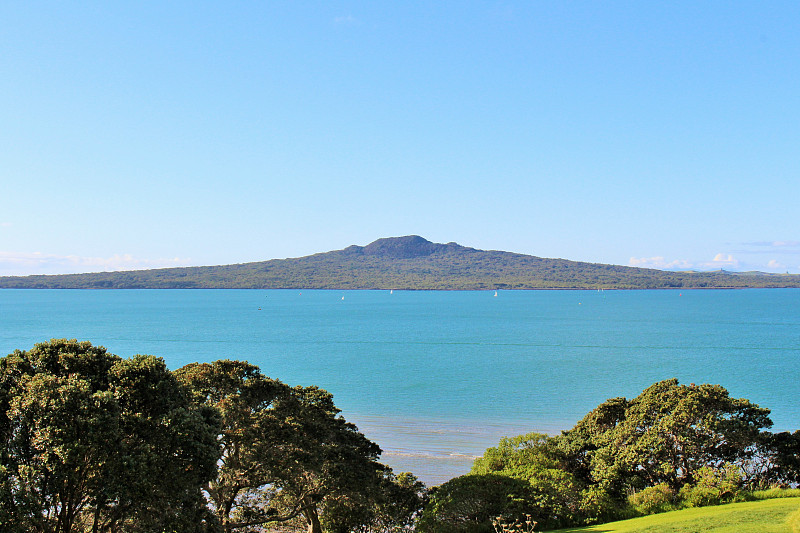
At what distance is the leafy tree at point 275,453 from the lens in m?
15.6

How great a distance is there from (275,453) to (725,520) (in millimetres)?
12281

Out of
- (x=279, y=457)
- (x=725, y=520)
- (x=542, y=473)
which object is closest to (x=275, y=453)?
(x=279, y=457)

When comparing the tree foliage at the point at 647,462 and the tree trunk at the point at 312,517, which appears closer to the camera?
the tree trunk at the point at 312,517

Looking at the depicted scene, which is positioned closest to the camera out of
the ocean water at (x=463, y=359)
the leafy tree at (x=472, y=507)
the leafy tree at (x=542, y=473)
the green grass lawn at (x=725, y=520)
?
the green grass lawn at (x=725, y=520)

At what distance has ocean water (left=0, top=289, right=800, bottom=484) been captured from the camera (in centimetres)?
3516

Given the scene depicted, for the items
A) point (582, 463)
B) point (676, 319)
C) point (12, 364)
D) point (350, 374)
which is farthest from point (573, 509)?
point (676, 319)

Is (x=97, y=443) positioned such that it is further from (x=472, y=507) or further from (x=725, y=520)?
(x=725, y=520)

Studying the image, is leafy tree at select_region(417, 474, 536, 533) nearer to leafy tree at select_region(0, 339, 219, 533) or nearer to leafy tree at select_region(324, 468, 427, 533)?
leafy tree at select_region(324, 468, 427, 533)

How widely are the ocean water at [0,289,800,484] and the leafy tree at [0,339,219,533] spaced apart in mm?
15824


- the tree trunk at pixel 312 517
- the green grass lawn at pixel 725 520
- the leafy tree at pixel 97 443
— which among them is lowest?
the tree trunk at pixel 312 517

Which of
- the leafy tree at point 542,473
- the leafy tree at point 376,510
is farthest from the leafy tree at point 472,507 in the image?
the leafy tree at point 376,510

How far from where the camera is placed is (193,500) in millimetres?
11383

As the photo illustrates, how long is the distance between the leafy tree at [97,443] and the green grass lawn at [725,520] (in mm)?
11031

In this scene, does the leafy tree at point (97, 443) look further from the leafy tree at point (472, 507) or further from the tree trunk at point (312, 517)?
the leafy tree at point (472, 507)
